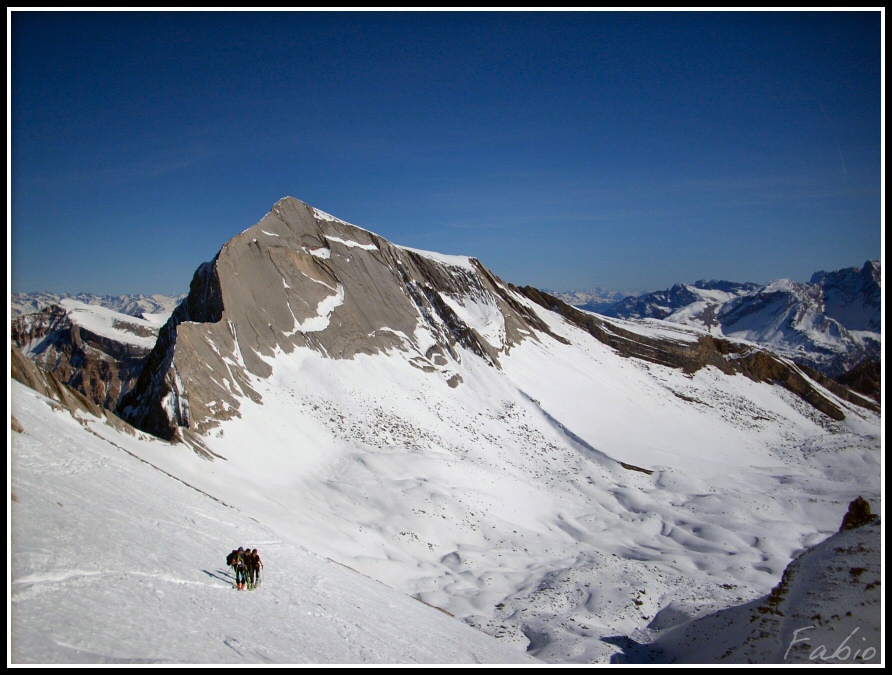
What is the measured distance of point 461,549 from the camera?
2886cm

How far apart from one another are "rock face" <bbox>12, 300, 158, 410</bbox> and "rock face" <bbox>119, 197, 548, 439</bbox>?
116ft

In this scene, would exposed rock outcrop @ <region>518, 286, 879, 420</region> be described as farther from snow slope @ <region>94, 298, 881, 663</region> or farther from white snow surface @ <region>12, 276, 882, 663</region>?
snow slope @ <region>94, 298, 881, 663</region>

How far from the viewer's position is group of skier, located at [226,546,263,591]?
1295 centimetres

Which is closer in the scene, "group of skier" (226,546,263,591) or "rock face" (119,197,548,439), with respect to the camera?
"group of skier" (226,546,263,591)

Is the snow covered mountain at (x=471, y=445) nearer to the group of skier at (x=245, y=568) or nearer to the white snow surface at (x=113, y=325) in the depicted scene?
the group of skier at (x=245, y=568)

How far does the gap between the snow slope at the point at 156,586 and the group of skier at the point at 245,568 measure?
0.95ft

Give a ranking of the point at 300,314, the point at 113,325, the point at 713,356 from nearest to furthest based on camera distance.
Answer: the point at 300,314 < the point at 713,356 < the point at 113,325

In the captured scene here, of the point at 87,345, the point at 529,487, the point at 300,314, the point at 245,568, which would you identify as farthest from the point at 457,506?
the point at 87,345

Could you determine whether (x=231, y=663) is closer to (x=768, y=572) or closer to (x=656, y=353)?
(x=768, y=572)

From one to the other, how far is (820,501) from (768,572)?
598 inches

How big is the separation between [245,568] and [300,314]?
3445 cm

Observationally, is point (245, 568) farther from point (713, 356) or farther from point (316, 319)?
point (713, 356)

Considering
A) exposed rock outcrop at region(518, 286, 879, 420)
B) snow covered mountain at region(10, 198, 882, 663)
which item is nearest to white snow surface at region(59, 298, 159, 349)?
snow covered mountain at region(10, 198, 882, 663)

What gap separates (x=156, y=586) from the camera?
1130 centimetres
